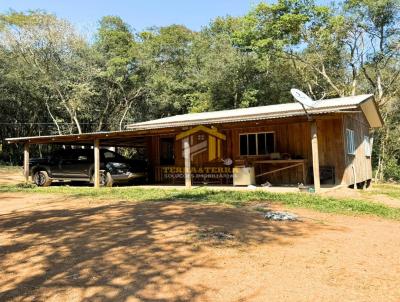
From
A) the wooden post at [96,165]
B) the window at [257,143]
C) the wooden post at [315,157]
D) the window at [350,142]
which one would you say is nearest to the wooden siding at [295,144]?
the window at [257,143]

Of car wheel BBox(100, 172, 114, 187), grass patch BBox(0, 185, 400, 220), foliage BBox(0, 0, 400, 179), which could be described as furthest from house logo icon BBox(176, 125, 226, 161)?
foliage BBox(0, 0, 400, 179)

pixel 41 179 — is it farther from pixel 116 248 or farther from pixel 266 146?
pixel 116 248

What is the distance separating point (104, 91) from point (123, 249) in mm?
28561

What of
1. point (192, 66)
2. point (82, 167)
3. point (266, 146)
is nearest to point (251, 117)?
point (266, 146)

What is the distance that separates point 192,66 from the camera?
33438 mm

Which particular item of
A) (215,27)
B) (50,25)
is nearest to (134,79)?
(50,25)

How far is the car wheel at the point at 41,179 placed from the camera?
16438mm

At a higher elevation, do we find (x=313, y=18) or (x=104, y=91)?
(x=313, y=18)

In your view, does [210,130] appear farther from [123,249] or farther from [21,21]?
[21,21]

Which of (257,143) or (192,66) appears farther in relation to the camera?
(192,66)

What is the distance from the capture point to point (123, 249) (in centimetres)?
522

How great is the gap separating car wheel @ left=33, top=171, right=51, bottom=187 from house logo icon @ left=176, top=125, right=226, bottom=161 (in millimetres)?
5819

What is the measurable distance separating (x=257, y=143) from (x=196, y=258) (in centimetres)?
1047

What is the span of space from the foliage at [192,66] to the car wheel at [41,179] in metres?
13.5
